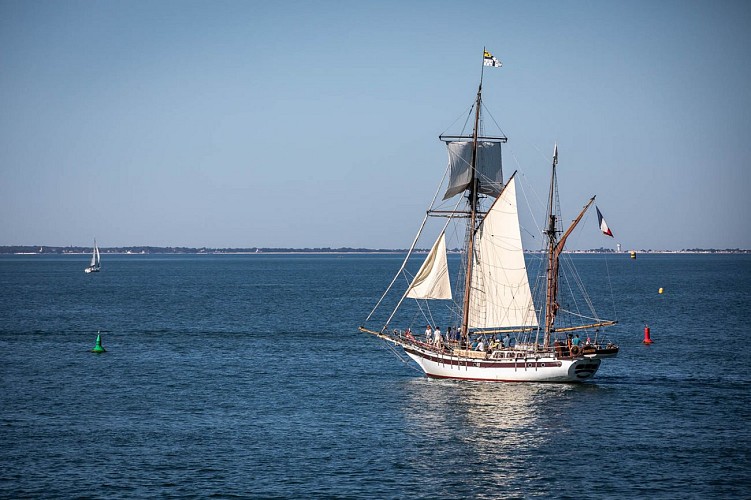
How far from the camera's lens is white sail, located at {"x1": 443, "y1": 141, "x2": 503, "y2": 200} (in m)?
75.9

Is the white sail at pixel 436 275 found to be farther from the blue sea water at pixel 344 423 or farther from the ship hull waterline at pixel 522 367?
the blue sea water at pixel 344 423

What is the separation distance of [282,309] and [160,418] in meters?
82.3

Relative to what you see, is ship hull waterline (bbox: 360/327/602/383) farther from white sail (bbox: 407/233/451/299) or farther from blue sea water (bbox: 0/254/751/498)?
white sail (bbox: 407/233/451/299)

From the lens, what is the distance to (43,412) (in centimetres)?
5906

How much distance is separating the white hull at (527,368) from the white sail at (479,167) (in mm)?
14073

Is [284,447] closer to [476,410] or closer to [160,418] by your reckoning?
[160,418]

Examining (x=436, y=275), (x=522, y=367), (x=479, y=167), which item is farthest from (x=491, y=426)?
(x=479, y=167)

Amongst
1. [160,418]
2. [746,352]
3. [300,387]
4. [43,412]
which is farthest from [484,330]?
[43,412]

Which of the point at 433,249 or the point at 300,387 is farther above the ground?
the point at 433,249

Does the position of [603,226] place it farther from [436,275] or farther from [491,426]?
[491,426]

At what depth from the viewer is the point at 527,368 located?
2768 inches

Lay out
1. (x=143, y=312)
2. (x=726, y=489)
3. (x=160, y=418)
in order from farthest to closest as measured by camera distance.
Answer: (x=143, y=312)
(x=160, y=418)
(x=726, y=489)

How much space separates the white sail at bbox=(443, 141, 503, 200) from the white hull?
14.1 metres

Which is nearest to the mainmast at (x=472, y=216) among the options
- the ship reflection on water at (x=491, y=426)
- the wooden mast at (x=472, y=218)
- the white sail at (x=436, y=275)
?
the wooden mast at (x=472, y=218)
